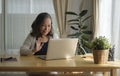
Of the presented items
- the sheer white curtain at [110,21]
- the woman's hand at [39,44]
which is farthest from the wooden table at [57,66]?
the sheer white curtain at [110,21]

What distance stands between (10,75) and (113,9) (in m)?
2.01

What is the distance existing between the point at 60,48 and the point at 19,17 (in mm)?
2024

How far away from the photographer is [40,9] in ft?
14.6

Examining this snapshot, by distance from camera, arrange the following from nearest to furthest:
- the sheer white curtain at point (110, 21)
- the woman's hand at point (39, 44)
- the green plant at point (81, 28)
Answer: the woman's hand at point (39, 44), the green plant at point (81, 28), the sheer white curtain at point (110, 21)

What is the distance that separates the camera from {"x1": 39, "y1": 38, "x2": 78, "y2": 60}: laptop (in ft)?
8.34

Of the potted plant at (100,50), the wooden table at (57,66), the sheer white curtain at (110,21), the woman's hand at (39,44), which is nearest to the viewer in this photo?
the wooden table at (57,66)

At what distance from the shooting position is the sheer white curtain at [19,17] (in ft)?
14.5

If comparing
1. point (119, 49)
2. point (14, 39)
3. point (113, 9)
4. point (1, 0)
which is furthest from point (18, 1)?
point (119, 49)

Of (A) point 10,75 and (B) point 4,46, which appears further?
(B) point 4,46

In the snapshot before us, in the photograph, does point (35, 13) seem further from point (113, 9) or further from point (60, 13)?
point (113, 9)

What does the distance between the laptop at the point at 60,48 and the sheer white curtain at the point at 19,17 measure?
5.84ft

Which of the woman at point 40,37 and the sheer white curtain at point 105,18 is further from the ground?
the sheer white curtain at point 105,18

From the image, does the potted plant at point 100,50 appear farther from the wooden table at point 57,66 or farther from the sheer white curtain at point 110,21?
the sheer white curtain at point 110,21

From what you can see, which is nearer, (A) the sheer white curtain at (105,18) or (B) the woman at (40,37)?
(B) the woman at (40,37)
